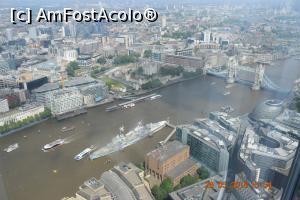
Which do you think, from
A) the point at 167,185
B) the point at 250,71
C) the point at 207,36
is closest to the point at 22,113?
the point at 167,185

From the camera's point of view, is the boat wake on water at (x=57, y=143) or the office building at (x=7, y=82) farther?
the office building at (x=7, y=82)

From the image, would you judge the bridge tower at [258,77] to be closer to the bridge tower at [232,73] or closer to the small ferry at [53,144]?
the bridge tower at [232,73]

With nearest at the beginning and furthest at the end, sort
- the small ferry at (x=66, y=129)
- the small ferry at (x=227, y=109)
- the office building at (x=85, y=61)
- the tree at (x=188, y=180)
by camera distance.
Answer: the tree at (x=188, y=180) < the small ferry at (x=66, y=129) < the small ferry at (x=227, y=109) < the office building at (x=85, y=61)

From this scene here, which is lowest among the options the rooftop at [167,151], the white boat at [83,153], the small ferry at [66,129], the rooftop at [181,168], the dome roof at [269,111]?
the small ferry at [66,129]

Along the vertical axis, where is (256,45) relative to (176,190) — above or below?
above

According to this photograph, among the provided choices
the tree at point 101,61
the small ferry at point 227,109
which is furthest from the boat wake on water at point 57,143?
the tree at point 101,61

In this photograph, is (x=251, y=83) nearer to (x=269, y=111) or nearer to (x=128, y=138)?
(x=269, y=111)

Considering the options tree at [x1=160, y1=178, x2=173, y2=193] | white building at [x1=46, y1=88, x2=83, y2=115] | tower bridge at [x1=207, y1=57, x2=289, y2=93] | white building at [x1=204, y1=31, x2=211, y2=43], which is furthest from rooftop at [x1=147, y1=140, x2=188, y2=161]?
white building at [x1=204, y1=31, x2=211, y2=43]

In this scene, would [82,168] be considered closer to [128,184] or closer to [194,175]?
[128,184]

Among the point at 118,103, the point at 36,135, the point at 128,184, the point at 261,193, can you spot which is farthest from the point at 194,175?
the point at 118,103
